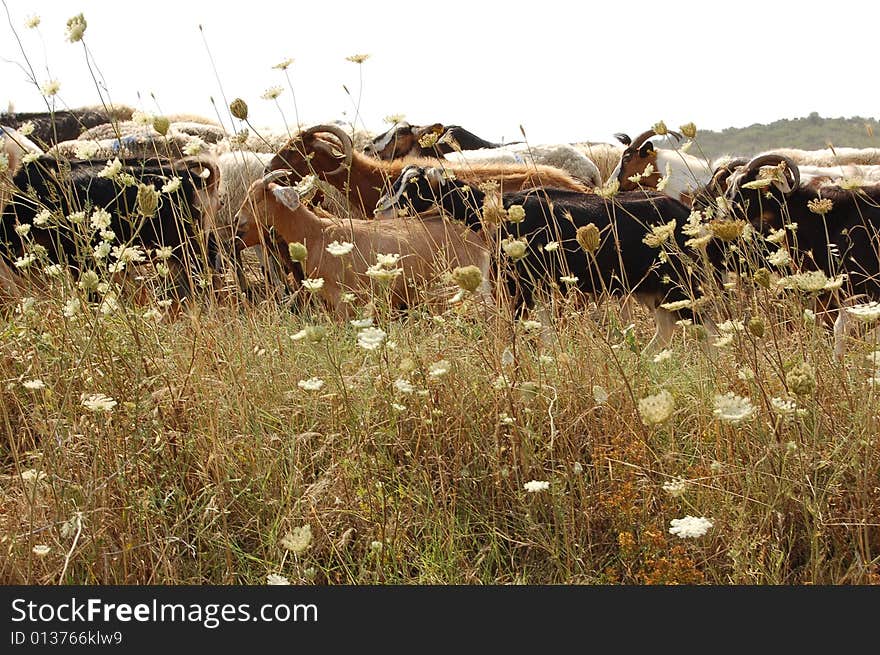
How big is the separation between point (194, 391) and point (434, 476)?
0.86 meters

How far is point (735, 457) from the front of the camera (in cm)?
308

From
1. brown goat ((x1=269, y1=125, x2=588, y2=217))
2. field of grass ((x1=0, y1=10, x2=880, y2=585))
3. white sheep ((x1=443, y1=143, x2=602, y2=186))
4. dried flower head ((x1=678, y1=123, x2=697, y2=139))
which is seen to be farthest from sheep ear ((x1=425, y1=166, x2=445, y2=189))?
white sheep ((x1=443, y1=143, x2=602, y2=186))

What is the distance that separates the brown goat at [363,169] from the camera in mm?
7633

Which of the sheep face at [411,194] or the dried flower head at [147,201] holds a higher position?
the dried flower head at [147,201]

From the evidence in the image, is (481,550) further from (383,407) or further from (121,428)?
(121,428)

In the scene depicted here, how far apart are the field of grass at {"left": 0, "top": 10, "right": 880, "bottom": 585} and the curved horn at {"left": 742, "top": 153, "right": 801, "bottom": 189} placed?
8.48 ft

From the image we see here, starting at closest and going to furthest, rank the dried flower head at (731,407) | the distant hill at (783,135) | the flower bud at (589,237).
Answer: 1. the dried flower head at (731,407)
2. the flower bud at (589,237)
3. the distant hill at (783,135)

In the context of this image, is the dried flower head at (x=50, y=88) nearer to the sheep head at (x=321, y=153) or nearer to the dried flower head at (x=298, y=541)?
the dried flower head at (x=298, y=541)

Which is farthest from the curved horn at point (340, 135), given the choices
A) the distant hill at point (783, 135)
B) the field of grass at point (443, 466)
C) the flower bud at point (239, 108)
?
the distant hill at point (783, 135)

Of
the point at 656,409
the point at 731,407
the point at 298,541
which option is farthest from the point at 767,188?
the point at 298,541

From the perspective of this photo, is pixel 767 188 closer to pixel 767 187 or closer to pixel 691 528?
pixel 767 187

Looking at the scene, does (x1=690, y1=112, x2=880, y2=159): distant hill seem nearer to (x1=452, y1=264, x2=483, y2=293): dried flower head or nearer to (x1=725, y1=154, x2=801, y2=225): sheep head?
(x1=725, y1=154, x2=801, y2=225): sheep head

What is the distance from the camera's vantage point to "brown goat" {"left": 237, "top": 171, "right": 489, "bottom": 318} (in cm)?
603

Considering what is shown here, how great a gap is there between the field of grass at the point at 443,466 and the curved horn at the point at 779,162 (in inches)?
102
